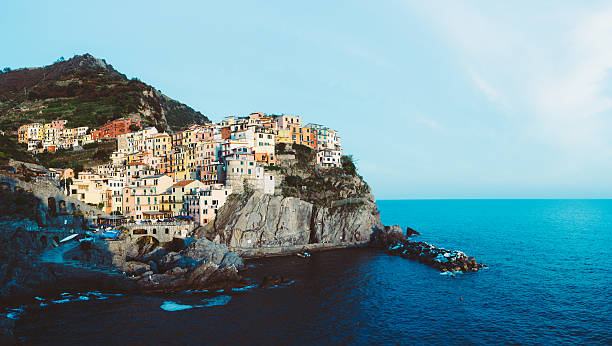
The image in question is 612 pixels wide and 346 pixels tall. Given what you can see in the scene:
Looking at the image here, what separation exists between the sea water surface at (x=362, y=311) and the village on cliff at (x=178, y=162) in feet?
82.3

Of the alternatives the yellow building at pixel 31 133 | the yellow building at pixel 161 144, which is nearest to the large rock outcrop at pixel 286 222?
the yellow building at pixel 161 144

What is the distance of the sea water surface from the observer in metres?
37.2

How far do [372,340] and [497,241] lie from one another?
7788cm

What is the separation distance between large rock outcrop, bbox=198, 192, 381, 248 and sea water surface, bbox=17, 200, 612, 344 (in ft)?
37.7

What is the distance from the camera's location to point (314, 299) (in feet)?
161

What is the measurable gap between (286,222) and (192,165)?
1282 inches

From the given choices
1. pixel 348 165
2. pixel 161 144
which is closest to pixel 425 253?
pixel 348 165

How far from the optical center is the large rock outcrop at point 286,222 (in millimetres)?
77438

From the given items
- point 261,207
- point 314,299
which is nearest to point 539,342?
point 314,299

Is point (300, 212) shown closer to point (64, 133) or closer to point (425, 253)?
point (425, 253)

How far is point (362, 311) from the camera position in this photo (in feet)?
148

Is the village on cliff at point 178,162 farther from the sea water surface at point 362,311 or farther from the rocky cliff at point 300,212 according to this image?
the sea water surface at point 362,311

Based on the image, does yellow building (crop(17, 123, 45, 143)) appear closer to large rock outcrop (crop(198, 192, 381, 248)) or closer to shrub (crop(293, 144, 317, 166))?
large rock outcrop (crop(198, 192, 381, 248))

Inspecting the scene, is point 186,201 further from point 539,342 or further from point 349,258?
point 539,342
